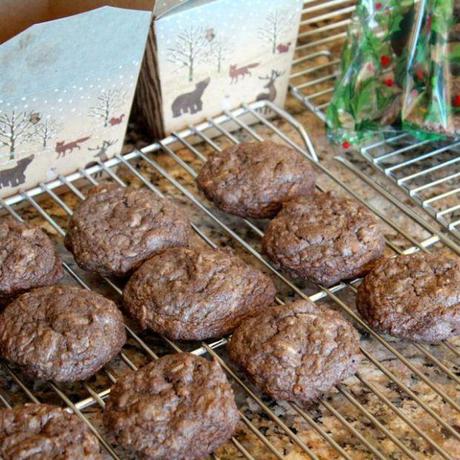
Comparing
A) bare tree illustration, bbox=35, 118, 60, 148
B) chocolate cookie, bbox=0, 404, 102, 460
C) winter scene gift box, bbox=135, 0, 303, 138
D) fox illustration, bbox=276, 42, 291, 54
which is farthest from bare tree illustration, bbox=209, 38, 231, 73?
chocolate cookie, bbox=0, 404, 102, 460

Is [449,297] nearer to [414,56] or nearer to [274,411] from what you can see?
[274,411]

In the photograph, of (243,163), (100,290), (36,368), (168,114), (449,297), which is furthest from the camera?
(168,114)

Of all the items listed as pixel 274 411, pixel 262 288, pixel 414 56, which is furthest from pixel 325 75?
pixel 274 411

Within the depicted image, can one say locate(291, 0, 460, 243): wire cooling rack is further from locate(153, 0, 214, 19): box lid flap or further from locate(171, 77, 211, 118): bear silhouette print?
locate(153, 0, 214, 19): box lid flap

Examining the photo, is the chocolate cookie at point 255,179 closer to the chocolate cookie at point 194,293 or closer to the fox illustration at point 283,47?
the chocolate cookie at point 194,293

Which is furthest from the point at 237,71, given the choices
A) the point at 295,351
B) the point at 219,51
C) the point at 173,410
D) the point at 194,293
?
the point at 173,410

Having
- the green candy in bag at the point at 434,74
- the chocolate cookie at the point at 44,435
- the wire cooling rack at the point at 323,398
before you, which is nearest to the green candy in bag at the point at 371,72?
the green candy in bag at the point at 434,74
